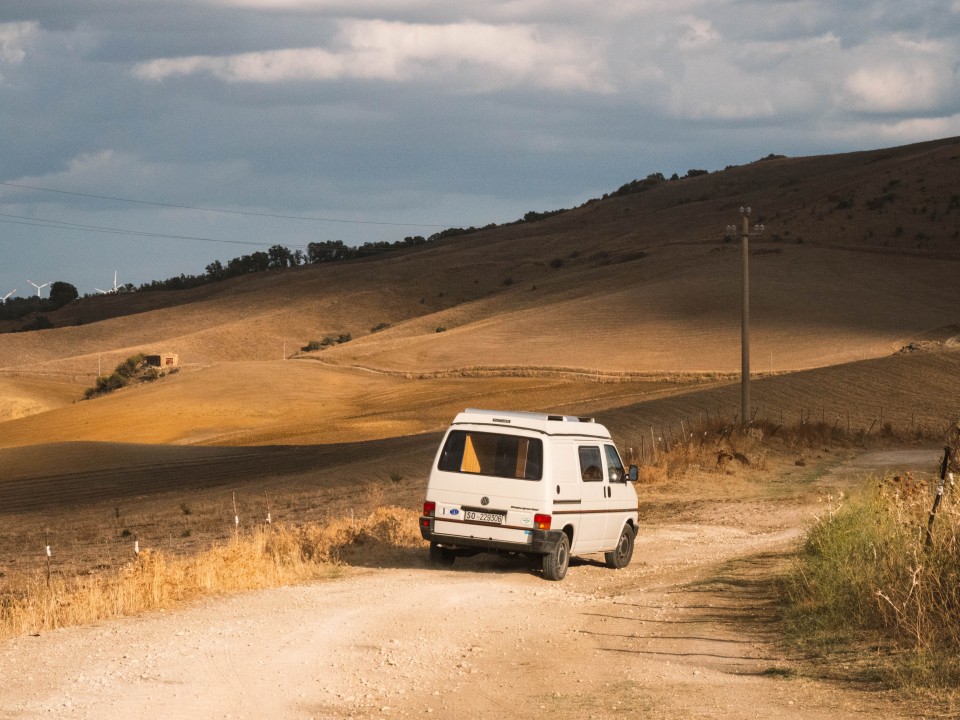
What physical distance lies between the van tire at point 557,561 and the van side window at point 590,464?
0.99 metres

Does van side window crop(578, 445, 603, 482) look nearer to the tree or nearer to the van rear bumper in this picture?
the van rear bumper

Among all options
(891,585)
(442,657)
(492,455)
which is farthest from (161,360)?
(891,585)

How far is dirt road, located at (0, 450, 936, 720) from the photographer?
898 centimetres

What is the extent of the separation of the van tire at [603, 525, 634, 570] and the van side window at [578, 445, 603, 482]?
115 centimetres

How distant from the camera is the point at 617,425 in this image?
4109 cm

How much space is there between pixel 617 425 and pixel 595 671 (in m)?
31.0

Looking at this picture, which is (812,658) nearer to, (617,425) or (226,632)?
(226,632)

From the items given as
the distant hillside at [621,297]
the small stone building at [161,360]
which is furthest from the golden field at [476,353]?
the small stone building at [161,360]

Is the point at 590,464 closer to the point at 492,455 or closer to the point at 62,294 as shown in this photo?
the point at 492,455

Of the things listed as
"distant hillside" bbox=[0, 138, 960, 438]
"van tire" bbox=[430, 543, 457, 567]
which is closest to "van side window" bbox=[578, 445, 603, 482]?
"van tire" bbox=[430, 543, 457, 567]

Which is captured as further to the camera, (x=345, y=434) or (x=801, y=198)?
(x=801, y=198)

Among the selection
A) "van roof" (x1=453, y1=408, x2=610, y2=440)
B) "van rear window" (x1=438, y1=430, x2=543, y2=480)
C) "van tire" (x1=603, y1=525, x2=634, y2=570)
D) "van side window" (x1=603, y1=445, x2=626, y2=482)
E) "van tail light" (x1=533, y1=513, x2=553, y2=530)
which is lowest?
"van tire" (x1=603, y1=525, x2=634, y2=570)

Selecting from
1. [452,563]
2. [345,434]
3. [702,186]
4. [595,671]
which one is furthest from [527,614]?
[702,186]

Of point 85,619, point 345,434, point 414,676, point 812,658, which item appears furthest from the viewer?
point 345,434
